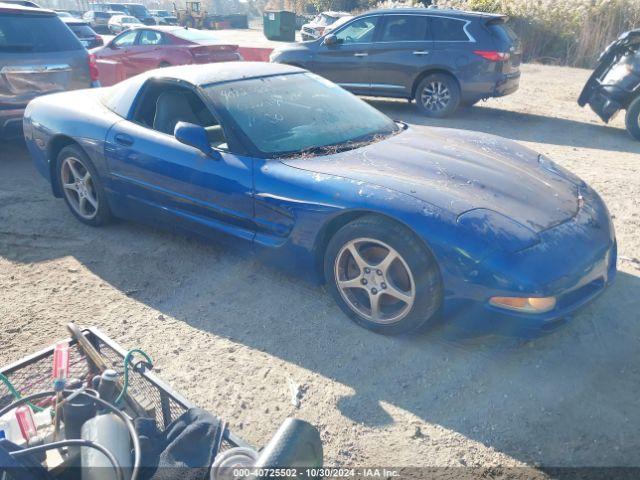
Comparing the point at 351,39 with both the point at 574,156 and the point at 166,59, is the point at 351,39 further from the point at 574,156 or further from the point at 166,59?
the point at 574,156

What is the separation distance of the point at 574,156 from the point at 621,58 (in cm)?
212

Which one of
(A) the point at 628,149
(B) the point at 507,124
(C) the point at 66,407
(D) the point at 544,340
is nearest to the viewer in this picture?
(C) the point at 66,407

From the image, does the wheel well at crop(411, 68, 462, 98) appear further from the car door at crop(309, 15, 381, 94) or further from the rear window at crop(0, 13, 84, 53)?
the rear window at crop(0, 13, 84, 53)

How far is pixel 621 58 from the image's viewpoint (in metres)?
7.87

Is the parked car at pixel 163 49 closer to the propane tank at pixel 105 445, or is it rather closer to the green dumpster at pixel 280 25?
the propane tank at pixel 105 445

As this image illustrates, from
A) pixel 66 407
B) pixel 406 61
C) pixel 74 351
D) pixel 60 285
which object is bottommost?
pixel 60 285

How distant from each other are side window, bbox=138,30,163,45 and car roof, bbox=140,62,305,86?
6681 millimetres

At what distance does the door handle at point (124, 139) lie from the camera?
4008 mm

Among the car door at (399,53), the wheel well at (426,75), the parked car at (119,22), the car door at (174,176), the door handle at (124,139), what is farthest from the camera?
the parked car at (119,22)

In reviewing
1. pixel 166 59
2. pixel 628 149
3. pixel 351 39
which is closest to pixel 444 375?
pixel 628 149

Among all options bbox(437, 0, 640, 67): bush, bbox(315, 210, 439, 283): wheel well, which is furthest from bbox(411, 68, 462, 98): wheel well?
bbox(437, 0, 640, 67): bush

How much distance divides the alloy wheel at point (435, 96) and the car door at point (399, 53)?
0.27 meters

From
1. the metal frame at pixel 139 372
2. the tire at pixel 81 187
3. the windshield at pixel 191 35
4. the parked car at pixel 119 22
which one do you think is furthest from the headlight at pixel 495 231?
the parked car at pixel 119 22

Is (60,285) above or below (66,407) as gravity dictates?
below
